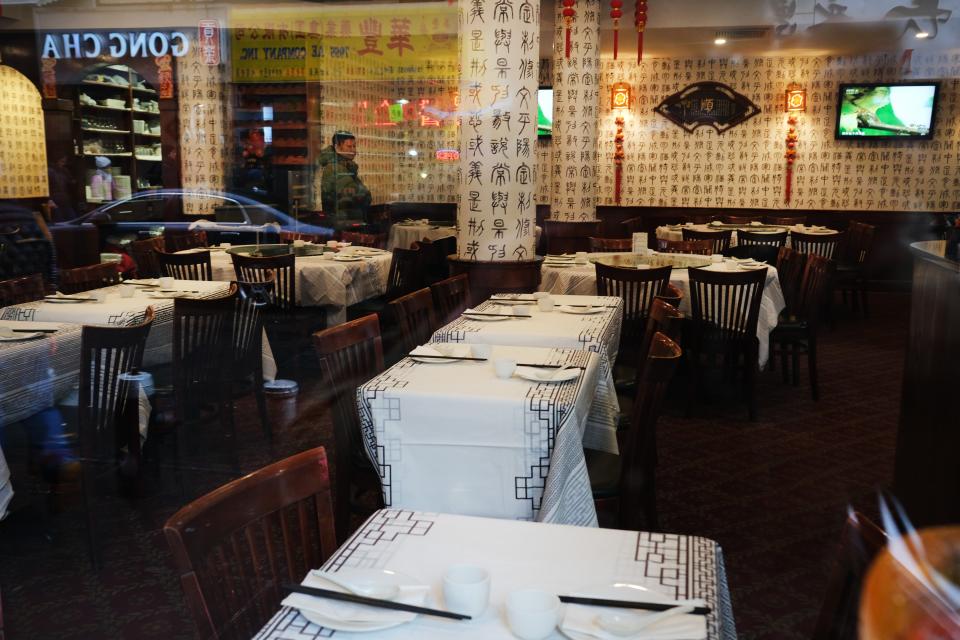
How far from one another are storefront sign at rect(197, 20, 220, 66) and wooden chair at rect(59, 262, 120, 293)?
1.09 metres

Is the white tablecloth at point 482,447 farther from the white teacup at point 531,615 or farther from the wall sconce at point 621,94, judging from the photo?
the wall sconce at point 621,94

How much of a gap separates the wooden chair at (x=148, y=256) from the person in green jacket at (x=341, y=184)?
98 centimetres

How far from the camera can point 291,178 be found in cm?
435

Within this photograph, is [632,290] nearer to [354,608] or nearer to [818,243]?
[354,608]

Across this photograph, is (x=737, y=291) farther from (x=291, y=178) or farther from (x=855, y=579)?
(x=855, y=579)

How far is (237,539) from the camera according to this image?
132cm

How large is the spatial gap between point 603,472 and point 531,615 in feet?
4.71

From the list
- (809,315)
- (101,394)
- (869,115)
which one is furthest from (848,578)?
(869,115)

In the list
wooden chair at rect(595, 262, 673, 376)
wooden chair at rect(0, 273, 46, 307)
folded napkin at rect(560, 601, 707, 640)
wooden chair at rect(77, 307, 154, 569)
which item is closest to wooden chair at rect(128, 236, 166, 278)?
wooden chair at rect(0, 273, 46, 307)

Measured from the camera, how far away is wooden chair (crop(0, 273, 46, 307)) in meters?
3.52

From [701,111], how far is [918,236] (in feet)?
9.54

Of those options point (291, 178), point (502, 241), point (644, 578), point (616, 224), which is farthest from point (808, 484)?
point (616, 224)

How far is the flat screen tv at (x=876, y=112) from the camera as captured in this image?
9523mm

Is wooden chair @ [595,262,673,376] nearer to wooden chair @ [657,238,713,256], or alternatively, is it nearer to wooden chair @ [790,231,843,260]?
wooden chair @ [657,238,713,256]
